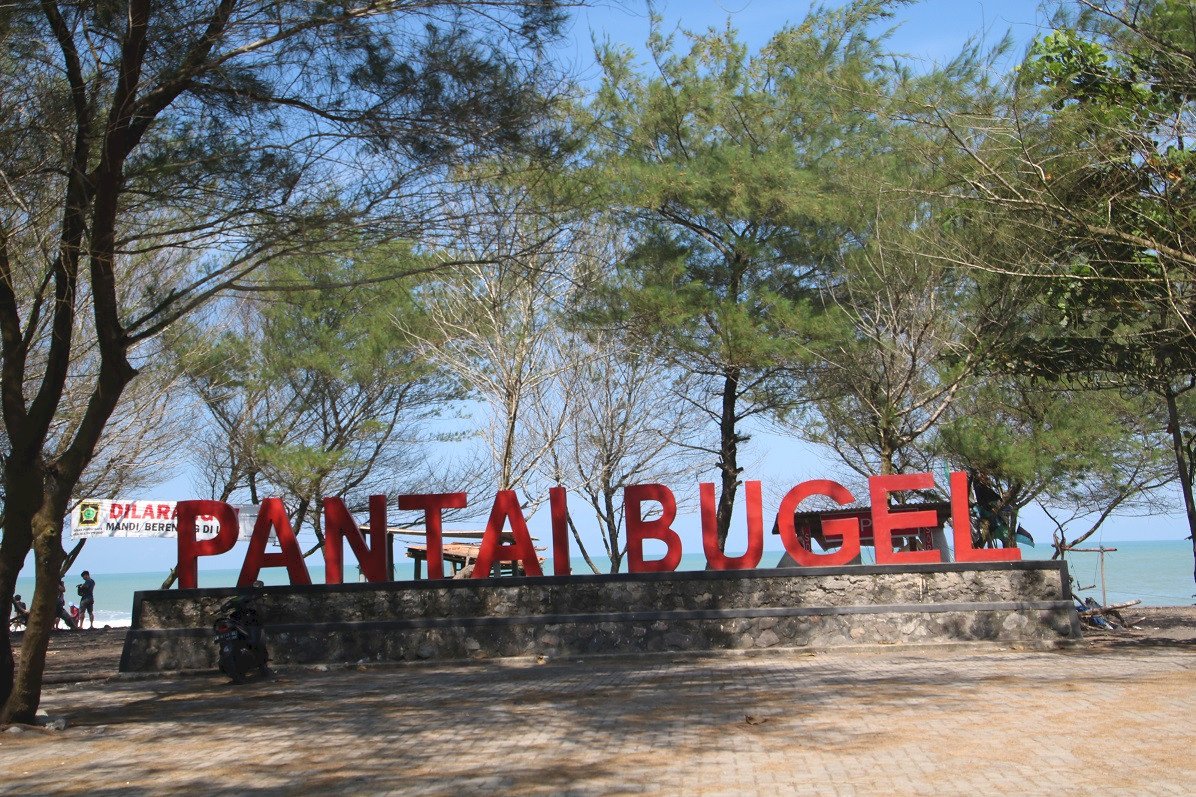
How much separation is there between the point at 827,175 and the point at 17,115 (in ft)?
38.9

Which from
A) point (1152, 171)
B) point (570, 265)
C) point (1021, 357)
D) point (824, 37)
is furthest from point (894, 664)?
point (824, 37)

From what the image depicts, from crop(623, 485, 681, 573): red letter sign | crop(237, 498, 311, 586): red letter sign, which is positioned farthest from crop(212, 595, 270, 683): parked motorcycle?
crop(623, 485, 681, 573): red letter sign

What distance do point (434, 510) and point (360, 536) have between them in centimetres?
103

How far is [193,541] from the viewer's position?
566 inches

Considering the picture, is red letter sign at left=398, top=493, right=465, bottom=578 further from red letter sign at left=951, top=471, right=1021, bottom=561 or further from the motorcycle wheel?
red letter sign at left=951, top=471, right=1021, bottom=561

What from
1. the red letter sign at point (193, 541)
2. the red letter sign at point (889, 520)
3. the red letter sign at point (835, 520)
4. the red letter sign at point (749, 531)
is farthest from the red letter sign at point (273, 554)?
the red letter sign at point (889, 520)

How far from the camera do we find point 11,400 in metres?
8.94

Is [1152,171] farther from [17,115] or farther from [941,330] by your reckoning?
[17,115]

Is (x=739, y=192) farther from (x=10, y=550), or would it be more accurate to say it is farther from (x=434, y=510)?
(x=10, y=550)

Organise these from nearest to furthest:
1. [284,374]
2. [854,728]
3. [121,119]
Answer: [854,728] < [121,119] < [284,374]

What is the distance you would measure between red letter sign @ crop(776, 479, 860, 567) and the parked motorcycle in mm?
6117

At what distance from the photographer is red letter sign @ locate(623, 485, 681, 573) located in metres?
13.7

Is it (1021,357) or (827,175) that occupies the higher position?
(827,175)

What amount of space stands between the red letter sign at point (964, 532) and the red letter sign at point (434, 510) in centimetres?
585
